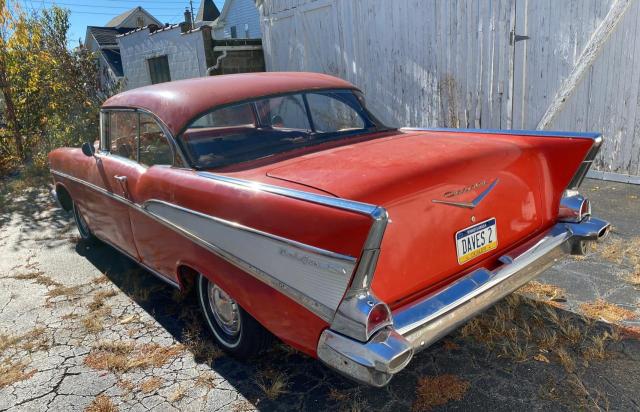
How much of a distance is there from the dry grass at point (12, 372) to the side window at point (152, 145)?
4.82ft

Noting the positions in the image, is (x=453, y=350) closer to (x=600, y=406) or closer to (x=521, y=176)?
(x=600, y=406)

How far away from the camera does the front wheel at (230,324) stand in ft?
8.66

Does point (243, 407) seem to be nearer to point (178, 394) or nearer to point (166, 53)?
point (178, 394)

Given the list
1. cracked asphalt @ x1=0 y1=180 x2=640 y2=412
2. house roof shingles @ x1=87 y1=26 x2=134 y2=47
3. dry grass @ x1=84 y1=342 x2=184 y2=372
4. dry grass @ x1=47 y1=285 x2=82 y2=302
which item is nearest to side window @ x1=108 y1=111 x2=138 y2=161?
cracked asphalt @ x1=0 y1=180 x2=640 y2=412

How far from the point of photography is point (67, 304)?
3764mm

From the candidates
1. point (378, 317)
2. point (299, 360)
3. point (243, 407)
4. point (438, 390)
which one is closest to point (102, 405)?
point (243, 407)

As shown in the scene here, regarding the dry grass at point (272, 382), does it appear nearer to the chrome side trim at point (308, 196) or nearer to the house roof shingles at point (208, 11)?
the chrome side trim at point (308, 196)

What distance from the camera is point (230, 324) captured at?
2.88 metres

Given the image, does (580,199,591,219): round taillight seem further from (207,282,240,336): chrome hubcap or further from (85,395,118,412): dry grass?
(85,395,118,412): dry grass

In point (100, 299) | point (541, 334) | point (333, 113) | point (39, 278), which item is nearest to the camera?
point (541, 334)

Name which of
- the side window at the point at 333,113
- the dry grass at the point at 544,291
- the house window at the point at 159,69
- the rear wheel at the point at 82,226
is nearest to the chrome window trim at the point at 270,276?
the side window at the point at 333,113

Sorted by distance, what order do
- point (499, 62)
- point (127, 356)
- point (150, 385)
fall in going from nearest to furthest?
point (150, 385) → point (127, 356) → point (499, 62)

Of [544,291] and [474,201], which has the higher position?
[474,201]

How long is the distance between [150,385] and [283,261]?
4.07ft
